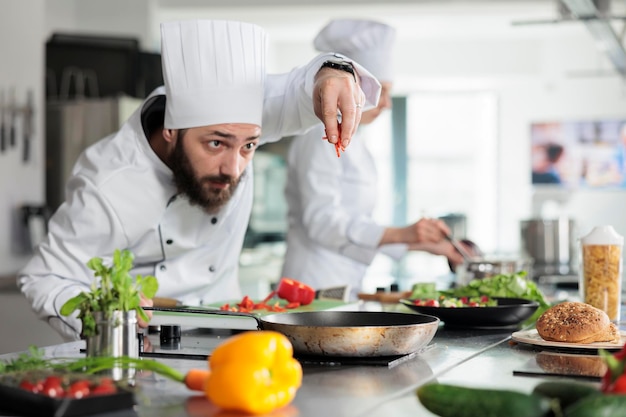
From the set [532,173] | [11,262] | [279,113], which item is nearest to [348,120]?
[279,113]

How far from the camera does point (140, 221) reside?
92.0 inches

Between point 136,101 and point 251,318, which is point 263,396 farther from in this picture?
point 136,101

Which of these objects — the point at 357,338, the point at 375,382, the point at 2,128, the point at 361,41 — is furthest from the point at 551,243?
the point at 375,382

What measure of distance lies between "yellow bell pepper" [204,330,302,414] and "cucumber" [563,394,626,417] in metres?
0.36

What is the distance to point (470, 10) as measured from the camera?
691cm

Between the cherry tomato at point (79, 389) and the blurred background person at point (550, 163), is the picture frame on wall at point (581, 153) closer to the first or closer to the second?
the blurred background person at point (550, 163)

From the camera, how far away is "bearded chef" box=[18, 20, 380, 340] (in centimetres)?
226

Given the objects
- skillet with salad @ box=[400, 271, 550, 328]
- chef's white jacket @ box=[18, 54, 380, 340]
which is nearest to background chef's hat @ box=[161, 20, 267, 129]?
chef's white jacket @ box=[18, 54, 380, 340]

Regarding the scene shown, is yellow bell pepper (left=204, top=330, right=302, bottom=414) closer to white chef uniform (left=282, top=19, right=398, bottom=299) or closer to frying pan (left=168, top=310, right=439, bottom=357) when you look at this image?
frying pan (left=168, top=310, right=439, bottom=357)

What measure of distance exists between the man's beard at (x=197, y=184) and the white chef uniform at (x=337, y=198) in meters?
1.19

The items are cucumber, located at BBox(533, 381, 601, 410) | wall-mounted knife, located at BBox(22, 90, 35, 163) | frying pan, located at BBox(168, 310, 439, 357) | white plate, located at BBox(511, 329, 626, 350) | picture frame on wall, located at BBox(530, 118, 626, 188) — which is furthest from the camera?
picture frame on wall, located at BBox(530, 118, 626, 188)

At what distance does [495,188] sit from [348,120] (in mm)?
8400

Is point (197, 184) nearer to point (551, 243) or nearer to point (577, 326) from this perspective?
point (577, 326)

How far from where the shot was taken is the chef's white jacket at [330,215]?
11.6 ft
